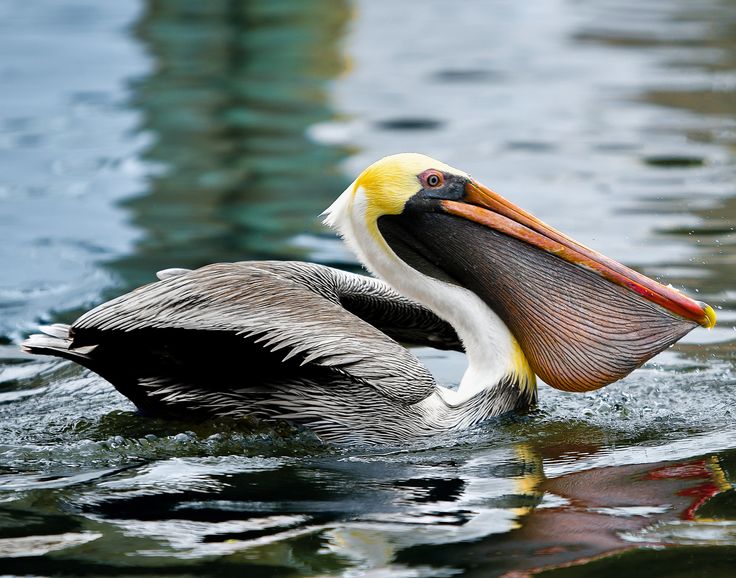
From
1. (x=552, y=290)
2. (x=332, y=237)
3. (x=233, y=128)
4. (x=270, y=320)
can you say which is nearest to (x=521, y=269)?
(x=552, y=290)

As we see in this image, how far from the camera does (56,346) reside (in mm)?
4445

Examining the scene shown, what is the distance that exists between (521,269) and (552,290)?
0.13 meters

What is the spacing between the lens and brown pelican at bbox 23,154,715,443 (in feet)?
13.9

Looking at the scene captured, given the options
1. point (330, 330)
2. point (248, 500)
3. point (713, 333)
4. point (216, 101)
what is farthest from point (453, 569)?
point (216, 101)

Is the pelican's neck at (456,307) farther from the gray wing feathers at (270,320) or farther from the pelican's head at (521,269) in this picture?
the gray wing feathers at (270,320)

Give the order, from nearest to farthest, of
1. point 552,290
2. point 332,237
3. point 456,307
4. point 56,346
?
point 56,346 → point 552,290 → point 456,307 → point 332,237

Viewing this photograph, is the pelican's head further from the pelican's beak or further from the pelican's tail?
the pelican's tail

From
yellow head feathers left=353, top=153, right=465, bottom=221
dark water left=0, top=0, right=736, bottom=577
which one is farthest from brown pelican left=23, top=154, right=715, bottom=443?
dark water left=0, top=0, right=736, bottom=577

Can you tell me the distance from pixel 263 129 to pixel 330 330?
6.54 meters

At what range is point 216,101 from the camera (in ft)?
37.8

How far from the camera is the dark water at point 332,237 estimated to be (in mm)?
3623

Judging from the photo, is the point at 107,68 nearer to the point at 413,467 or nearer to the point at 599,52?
the point at 599,52

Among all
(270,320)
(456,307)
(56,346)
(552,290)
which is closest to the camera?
(270,320)

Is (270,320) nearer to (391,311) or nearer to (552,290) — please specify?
(391,311)
